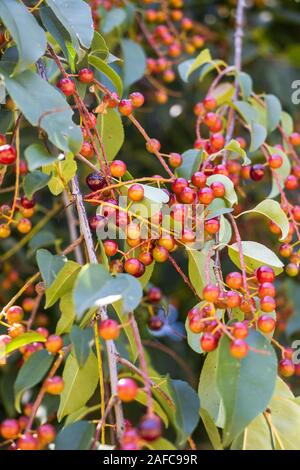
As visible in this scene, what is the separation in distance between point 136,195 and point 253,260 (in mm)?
170

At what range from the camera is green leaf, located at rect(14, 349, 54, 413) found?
2.37ft

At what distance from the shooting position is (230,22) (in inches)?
77.6

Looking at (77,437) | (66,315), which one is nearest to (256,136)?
(66,315)

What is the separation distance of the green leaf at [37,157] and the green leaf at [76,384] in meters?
0.24

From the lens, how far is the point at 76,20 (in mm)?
856

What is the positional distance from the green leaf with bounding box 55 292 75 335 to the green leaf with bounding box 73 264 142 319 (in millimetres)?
103

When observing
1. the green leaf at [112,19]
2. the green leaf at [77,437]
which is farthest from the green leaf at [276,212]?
the green leaf at [112,19]

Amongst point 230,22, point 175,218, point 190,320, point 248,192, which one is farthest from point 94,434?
point 230,22

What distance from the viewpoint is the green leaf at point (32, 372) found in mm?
Answer: 723

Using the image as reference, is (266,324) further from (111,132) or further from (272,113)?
(272,113)

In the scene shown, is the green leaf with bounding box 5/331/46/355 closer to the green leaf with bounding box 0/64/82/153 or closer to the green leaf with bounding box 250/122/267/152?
the green leaf with bounding box 0/64/82/153

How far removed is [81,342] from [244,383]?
17 centimetres

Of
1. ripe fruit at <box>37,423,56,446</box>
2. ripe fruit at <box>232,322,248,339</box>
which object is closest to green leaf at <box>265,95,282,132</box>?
ripe fruit at <box>232,322,248,339</box>

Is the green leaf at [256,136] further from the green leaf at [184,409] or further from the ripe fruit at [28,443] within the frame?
the ripe fruit at [28,443]
